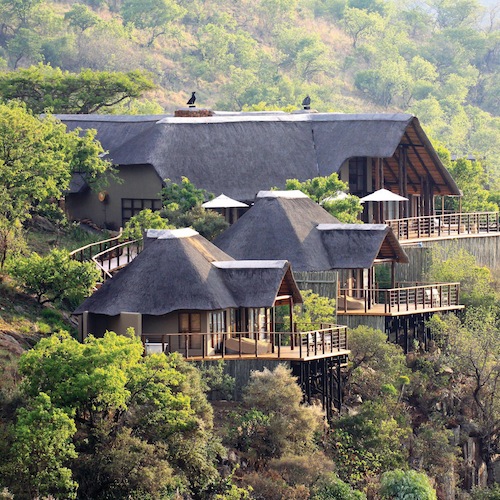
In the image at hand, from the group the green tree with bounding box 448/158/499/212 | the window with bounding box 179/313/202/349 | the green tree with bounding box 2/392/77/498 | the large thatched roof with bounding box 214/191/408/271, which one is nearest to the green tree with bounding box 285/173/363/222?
the large thatched roof with bounding box 214/191/408/271

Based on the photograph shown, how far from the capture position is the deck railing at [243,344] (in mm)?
48125

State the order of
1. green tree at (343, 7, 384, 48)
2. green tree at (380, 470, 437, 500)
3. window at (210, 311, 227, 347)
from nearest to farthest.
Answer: green tree at (380, 470, 437, 500)
window at (210, 311, 227, 347)
green tree at (343, 7, 384, 48)

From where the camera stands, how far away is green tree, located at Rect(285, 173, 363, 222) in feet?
202

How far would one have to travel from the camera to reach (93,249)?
194ft

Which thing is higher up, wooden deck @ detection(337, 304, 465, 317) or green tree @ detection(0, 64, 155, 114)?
green tree @ detection(0, 64, 155, 114)

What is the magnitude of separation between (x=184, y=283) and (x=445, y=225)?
20.7 meters

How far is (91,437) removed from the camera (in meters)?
→ 41.3

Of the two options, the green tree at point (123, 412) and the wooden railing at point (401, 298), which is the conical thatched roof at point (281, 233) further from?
the green tree at point (123, 412)

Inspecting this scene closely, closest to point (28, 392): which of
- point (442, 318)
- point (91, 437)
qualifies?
point (91, 437)

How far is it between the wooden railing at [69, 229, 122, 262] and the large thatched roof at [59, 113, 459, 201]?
561cm

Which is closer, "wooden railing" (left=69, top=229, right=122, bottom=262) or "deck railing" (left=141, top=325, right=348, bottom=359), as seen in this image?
"deck railing" (left=141, top=325, right=348, bottom=359)

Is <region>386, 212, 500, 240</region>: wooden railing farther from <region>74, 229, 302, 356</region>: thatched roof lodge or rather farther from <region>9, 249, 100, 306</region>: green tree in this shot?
<region>9, 249, 100, 306</region>: green tree

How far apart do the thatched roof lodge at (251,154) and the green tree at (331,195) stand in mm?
3162

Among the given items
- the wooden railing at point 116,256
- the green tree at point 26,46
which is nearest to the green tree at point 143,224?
the wooden railing at point 116,256
